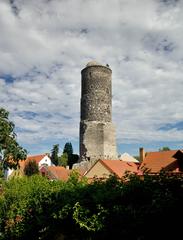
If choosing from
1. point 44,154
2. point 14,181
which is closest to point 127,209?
point 14,181

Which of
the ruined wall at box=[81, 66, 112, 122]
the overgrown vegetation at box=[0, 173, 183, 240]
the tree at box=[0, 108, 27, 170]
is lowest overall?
the overgrown vegetation at box=[0, 173, 183, 240]

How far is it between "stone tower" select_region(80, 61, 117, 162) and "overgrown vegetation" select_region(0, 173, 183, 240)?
38.6 m

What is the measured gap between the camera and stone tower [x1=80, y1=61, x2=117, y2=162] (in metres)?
47.8

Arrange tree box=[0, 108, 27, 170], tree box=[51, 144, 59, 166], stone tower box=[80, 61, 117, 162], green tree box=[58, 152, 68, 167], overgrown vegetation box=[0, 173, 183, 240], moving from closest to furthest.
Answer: overgrown vegetation box=[0, 173, 183, 240] < tree box=[0, 108, 27, 170] < stone tower box=[80, 61, 117, 162] < green tree box=[58, 152, 68, 167] < tree box=[51, 144, 59, 166]

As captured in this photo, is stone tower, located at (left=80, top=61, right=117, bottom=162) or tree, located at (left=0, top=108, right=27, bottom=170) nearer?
tree, located at (left=0, top=108, right=27, bottom=170)

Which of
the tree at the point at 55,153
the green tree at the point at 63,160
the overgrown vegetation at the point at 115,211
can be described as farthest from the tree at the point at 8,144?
the tree at the point at 55,153

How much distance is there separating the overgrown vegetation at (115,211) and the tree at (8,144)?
1905cm

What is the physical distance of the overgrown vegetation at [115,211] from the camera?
4.99m

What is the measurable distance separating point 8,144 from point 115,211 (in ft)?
77.3

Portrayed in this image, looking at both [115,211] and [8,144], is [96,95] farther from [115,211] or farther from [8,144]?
[115,211]

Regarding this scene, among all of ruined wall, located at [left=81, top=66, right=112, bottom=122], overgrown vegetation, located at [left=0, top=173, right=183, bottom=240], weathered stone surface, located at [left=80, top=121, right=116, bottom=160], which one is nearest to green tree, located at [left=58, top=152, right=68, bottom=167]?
weathered stone surface, located at [left=80, top=121, right=116, bottom=160]

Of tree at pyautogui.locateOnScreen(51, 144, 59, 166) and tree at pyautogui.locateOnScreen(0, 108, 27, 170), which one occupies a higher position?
tree at pyautogui.locateOnScreen(51, 144, 59, 166)

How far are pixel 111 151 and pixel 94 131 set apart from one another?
4354 millimetres

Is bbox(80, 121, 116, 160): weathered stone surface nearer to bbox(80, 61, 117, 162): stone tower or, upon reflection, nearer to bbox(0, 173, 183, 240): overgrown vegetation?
bbox(80, 61, 117, 162): stone tower
